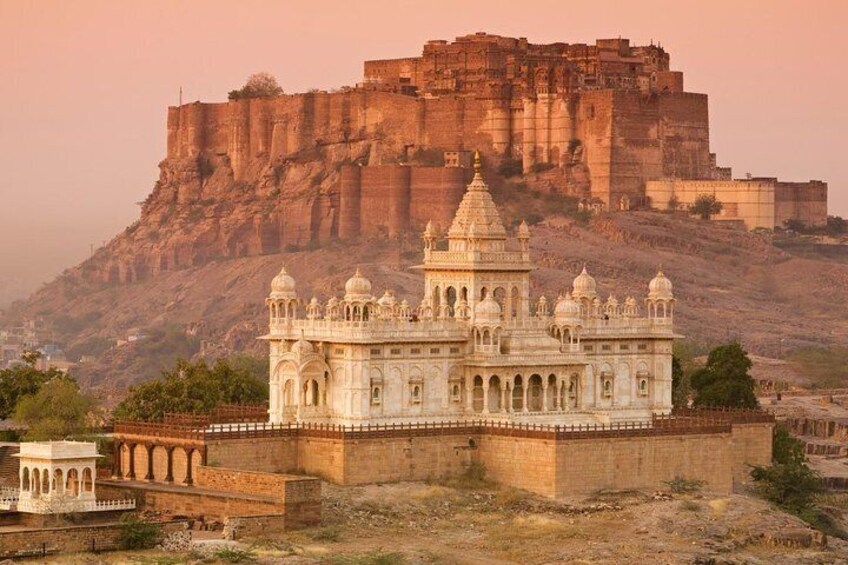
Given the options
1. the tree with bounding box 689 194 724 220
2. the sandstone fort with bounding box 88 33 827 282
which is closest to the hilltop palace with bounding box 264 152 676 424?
the sandstone fort with bounding box 88 33 827 282

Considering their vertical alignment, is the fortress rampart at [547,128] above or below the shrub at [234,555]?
above

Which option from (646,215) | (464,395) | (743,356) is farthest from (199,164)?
(464,395)

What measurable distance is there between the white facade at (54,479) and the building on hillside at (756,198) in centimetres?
8642

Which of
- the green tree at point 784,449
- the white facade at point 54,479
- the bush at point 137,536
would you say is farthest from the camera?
the green tree at point 784,449

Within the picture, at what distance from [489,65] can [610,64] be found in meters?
6.12

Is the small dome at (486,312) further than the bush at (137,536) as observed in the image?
Yes

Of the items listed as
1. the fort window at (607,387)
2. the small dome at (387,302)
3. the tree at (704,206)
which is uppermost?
the tree at (704,206)

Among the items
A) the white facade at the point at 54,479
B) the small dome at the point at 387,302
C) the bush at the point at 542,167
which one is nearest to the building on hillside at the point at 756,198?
the bush at the point at 542,167

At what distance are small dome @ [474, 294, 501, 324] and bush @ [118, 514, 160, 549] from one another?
16.8 m

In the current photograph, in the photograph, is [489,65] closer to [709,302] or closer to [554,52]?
[554,52]

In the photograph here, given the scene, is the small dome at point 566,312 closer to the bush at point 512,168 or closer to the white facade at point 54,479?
the white facade at point 54,479

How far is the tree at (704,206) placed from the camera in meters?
176

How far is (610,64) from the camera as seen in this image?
590 ft

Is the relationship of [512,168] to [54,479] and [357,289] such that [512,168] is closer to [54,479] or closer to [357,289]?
[357,289]
